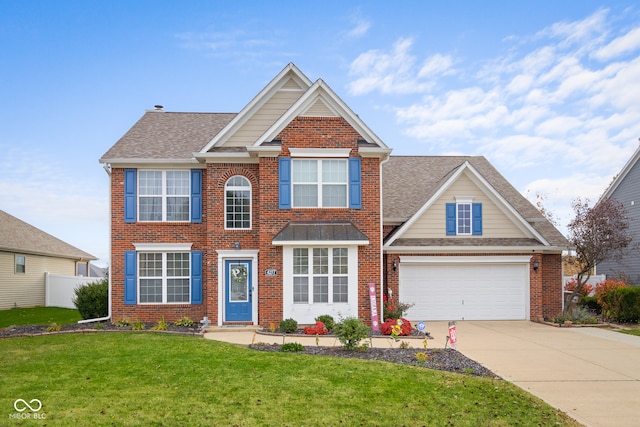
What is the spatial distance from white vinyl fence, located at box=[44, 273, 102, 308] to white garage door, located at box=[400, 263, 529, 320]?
18.9m

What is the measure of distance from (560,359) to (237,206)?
417 inches

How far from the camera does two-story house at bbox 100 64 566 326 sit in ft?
55.1

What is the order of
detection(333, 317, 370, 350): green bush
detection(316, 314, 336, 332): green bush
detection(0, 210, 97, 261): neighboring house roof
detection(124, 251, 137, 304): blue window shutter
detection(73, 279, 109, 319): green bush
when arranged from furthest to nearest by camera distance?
detection(0, 210, 97, 261): neighboring house roof, detection(73, 279, 109, 319): green bush, detection(124, 251, 137, 304): blue window shutter, detection(316, 314, 336, 332): green bush, detection(333, 317, 370, 350): green bush

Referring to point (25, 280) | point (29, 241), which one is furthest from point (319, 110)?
point (29, 241)

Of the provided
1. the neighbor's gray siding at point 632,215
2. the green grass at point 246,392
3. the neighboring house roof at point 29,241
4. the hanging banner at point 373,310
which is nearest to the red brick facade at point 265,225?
the hanging banner at point 373,310

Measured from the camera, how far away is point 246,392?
29.4ft

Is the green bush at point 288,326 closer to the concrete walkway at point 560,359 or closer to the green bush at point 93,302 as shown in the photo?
the concrete walkway at point 560,359

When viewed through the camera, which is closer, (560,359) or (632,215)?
(560,359)

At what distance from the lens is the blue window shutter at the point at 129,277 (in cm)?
1782

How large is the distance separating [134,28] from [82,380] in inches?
462

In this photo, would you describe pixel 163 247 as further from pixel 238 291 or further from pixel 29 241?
pixel 29 241

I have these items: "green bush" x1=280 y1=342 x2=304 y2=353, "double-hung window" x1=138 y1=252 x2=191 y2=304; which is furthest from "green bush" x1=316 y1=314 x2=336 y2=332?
"double-hung window" x1=138 y1=252 x2=191 y2=304

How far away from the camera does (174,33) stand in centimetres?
1711

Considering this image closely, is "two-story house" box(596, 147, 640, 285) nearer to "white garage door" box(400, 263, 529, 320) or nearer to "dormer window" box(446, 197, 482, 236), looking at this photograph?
"white garage door" box(400, 263, 529, 320)
